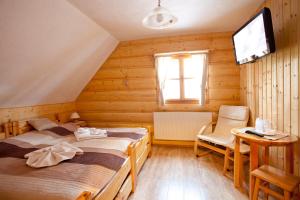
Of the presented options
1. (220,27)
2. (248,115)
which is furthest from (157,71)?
(248,115)

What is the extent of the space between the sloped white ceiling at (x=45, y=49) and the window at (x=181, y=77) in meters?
1.27

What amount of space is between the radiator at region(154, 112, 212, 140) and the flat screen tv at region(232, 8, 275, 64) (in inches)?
52.8

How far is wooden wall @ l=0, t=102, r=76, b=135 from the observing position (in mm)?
2736

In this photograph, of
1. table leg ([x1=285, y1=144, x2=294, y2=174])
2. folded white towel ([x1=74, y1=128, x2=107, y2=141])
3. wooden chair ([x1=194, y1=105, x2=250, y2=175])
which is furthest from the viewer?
wooden chair ([x1=194, y1=105, x2=250, y2=175])

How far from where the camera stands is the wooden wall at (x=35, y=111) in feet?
8.98

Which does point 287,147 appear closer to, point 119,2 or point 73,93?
point 119,2

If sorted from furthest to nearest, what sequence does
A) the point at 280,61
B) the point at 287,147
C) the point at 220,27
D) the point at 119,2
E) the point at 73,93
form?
1. the point at 73,93
2. the point at 220,27
3. the point at 119,2
4. the point at 280,61
5. the point at 287,147

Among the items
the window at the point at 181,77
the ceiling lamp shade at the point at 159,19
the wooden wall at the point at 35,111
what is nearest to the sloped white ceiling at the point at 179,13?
the window at the point at 181,77

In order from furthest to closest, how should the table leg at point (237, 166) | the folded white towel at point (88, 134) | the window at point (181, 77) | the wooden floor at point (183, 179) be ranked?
the window at point (181, 77), the folded white towel at point (88, 134), the table leg at point (237, 166), the wooden floor at point (183, 179)

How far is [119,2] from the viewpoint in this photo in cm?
214

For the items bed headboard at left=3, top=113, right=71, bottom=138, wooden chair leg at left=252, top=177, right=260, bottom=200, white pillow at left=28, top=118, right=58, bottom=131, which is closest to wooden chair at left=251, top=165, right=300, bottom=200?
wooden chair leg at left=252, top=177, right=260, bottom=200

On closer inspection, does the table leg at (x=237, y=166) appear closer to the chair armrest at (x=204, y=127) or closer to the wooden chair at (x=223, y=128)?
the wooden chair at (x=223, y=128)

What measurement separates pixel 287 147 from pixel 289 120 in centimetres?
32

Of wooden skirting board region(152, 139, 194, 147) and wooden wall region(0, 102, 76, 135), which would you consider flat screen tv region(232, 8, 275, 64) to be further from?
wooden wall region(0, 102, 76, 135)
